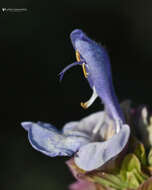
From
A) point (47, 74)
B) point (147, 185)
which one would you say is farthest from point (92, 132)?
point (47, 74)

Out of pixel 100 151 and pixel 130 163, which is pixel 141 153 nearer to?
pixel 130 163

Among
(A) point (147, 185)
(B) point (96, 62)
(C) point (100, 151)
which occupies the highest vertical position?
(B) point (96, 62)

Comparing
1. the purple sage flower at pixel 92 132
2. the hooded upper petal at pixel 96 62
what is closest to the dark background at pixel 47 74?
the purple sage flower at pixel 92 132

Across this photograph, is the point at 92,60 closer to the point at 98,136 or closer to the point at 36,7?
the point at 98,136

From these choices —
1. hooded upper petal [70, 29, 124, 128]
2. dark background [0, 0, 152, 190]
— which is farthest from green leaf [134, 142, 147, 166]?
dark background [0, 0, 152, 190]

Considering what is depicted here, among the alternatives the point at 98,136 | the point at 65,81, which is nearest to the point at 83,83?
the point at 65,81

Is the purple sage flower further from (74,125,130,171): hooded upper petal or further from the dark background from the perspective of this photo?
the dark background
